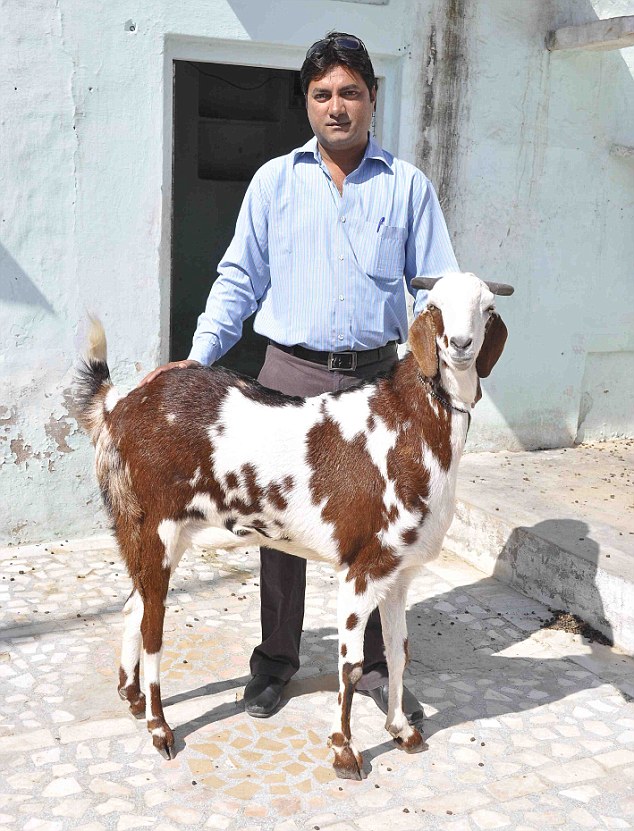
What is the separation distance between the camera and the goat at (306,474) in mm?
3305

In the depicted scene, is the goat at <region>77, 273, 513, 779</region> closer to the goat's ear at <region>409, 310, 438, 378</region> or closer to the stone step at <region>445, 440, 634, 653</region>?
the goat's ear at <region>409, 310, 438, 378</region>

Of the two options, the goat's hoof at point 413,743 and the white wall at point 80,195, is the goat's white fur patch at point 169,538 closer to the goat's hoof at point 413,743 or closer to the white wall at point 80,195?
the goat's hoof at point 413,743

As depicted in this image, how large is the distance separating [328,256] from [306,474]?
91cm

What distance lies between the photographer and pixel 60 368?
5496mm

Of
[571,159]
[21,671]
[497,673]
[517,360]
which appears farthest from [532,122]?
[21,671]

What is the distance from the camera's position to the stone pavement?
3.25 meters

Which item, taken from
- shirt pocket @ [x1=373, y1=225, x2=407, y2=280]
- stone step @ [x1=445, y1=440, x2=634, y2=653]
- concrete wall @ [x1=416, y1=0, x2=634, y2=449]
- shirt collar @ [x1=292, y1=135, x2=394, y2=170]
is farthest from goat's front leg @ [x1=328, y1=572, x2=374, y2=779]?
concrete wall @ [x1=416, y1=0, x2=634, y2=449]

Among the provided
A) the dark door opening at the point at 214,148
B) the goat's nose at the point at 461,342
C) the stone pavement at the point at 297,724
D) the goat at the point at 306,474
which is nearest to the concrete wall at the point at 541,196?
the stone pavement at the point at 297,724

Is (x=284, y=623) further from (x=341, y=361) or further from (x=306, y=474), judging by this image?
(x=341, y=361)

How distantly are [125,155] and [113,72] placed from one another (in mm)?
451

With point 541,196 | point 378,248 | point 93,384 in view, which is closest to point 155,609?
point 93,384

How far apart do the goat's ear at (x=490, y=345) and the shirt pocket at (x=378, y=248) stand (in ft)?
2.15

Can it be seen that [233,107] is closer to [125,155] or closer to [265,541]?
[125,155]

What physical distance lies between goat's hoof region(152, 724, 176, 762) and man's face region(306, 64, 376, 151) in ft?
7.60
